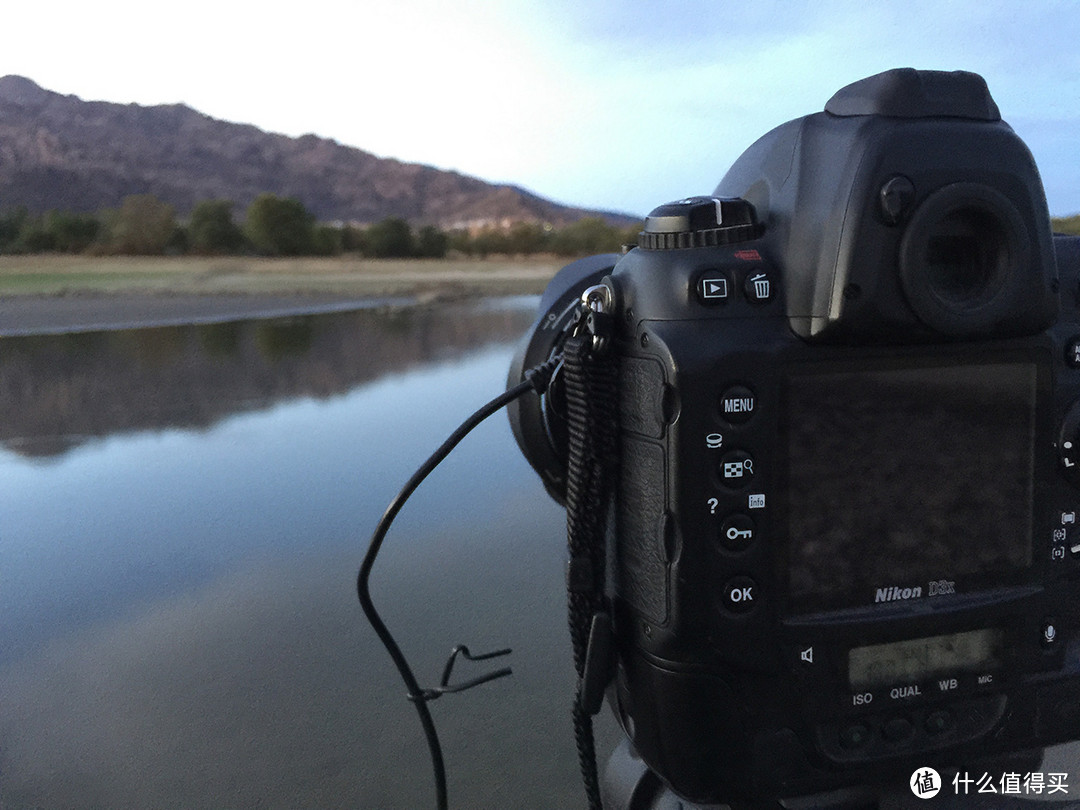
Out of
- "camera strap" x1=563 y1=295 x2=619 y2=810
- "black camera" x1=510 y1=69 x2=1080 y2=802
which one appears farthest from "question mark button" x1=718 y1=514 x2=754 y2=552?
"camera strap" x1=563 y1=295 x2=619 y2=810

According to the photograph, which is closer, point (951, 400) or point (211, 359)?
point (951, 400)

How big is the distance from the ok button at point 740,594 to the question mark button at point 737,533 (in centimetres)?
3

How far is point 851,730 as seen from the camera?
2.81 ft

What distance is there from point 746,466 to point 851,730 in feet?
0.95

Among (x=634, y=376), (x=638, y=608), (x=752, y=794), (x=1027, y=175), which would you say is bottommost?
(x=752, y=794)

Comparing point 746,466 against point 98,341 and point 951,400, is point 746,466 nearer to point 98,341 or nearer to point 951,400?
point 951,400

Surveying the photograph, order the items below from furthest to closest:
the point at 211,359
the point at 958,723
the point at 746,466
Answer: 1. the point at 211,359
2. the point at 958,723
3. the point at 746,466

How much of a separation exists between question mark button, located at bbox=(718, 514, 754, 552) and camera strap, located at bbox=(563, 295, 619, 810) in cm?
12

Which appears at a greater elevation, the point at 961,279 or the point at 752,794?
the point at 961,279

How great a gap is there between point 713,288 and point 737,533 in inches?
8.3

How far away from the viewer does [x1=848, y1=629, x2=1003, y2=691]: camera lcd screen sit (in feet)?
2.79

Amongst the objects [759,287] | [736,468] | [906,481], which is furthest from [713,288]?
[906,481]

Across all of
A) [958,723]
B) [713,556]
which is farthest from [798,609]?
[958,723]

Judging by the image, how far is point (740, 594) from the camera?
2.60ft
